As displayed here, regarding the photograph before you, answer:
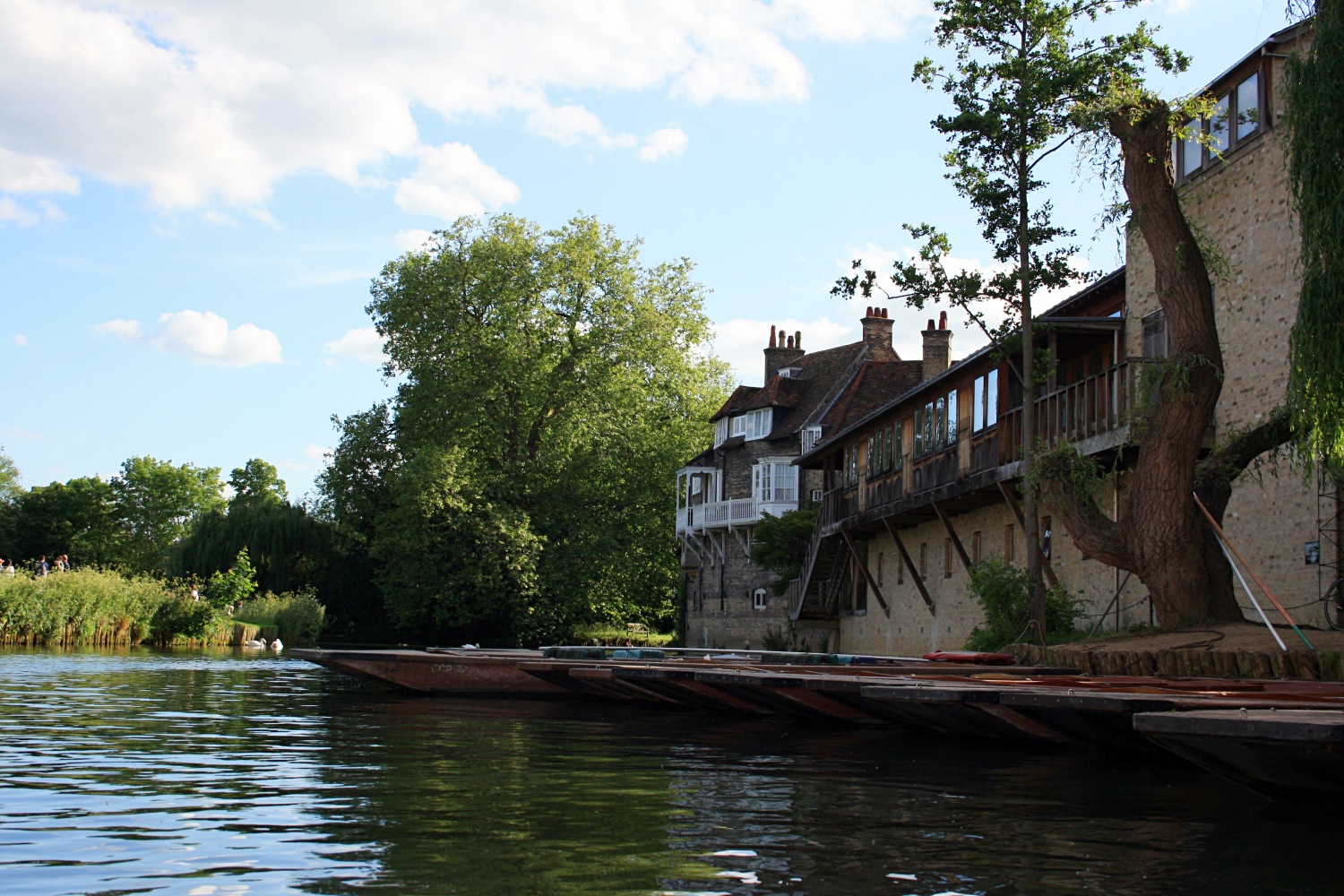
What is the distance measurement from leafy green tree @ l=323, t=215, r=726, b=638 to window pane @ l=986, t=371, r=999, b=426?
2251 centimetres

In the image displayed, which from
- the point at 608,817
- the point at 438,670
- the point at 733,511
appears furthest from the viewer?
the point at 733,511

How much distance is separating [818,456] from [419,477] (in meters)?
12.9

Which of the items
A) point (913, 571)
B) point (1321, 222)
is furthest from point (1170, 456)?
point (913, 571)

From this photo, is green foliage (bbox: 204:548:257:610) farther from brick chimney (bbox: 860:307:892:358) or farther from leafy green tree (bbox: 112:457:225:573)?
leafy green tree (bbox: 112:457:225:573)

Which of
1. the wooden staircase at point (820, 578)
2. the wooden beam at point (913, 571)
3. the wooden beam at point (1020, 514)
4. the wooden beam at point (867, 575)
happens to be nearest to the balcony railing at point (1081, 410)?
the wooden beam at point (1020, 514)

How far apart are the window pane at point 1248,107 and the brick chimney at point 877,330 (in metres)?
26.8

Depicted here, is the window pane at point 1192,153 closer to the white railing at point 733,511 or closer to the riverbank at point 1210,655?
the riverbank at point 1210,655

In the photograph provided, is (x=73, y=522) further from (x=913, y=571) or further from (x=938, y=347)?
(x=913, y=571)

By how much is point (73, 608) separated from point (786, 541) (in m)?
19.2

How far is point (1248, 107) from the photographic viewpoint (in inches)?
736

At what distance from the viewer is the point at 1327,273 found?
38.7 feet

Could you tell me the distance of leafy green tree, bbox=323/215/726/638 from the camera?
147 feet

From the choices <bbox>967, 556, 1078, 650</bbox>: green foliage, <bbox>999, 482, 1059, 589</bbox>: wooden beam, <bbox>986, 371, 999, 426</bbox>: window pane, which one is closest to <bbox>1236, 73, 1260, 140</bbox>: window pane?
<bbox>986, 371, 999, 426</bbox>: window pane

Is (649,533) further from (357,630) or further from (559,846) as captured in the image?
(559,846)
